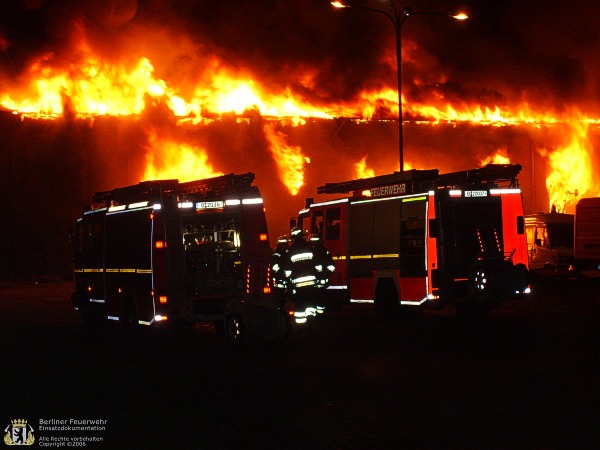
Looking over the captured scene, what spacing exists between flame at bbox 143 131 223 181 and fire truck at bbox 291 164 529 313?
2311 centimetres

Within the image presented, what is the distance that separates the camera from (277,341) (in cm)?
1328

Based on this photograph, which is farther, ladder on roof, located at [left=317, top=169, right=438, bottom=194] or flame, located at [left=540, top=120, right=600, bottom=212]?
flame, located at [left=540, top=120, right=600, bottom=212]

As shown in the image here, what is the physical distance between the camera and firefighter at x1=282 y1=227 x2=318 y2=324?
1329 cm

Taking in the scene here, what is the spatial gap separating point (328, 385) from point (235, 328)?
4.15m

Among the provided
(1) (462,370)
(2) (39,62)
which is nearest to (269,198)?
(2) (39,62)

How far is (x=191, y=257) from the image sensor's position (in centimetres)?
1423

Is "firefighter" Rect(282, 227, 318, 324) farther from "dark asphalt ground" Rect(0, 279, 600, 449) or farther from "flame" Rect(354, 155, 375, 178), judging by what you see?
"flame" Rect(354, 155, 375, 178)

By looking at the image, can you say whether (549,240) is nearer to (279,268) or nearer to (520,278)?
(520,278)

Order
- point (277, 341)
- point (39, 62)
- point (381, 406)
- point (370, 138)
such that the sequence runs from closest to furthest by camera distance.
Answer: point (381, 406) → point (277, 341) → point (39, 62) → point (370, 138)

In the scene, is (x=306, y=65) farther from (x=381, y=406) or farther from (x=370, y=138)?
(x=381, y=406)

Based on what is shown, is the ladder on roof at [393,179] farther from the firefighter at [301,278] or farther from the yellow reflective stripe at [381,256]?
the firefighter at [301,278]

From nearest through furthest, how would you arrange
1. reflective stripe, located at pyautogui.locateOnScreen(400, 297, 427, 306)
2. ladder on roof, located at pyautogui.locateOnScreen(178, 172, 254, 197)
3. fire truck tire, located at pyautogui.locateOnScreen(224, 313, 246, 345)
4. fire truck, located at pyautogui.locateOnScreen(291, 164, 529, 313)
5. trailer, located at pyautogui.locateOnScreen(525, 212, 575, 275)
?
fire truck tire, located at pyautogui.locateOnScreen(224, 313, 246, 345) < ladder on roof, located at pyautogui.locateOnScreen(178, 172, 254, 197) < fire truck, located at pyautogui.locateOnScreen(291, 164, 529, 313) < reflective stripe, located at pyautogui.locateOnScreen(400, 297, 427, 306) < trailer, located at pyautogui.locateOnScreen(525, 212, 575, 275)

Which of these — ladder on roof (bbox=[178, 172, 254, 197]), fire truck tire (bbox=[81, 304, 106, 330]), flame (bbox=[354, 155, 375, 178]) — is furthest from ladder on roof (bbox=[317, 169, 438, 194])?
flame (bbox=[354, 155, 375, 178])

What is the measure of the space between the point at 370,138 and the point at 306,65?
540 centimetres
